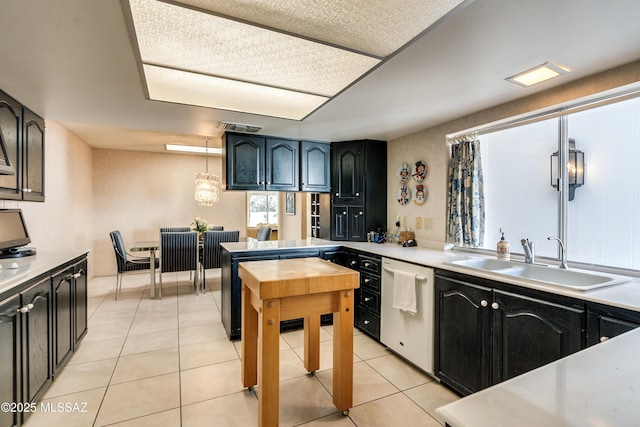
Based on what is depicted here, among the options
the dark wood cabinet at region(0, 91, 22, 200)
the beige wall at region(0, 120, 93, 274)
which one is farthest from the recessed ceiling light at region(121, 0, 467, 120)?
the beige wall at region(0, 120, 93, 274)

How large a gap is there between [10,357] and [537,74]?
11.3 feet

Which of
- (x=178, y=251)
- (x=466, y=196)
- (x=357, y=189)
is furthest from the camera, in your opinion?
(x=178, y=251)

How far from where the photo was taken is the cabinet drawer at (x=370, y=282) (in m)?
2.94

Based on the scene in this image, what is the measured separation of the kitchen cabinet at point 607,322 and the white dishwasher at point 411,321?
3.21ft

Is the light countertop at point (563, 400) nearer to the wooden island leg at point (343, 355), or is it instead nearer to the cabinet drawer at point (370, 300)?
the wooden island leg at point (343, 355)

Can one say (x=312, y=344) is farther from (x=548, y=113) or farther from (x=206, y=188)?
(x=206, y=188)

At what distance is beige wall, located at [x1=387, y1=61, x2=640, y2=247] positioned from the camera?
190 cm

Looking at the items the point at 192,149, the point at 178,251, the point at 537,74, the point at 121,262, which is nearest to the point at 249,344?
the point at 537,74

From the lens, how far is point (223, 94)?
7.31 feet

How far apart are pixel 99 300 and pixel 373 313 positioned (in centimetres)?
374

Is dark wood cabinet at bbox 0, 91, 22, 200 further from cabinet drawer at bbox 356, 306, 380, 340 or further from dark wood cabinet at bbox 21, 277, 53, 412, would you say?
cabinet drawer at bbox 356, 306, 380, 340

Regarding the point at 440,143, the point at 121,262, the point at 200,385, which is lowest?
the point at 200,385

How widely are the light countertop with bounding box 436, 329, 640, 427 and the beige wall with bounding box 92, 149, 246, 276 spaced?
6.41 metres

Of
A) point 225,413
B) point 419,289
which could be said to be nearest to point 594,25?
point 419,289
